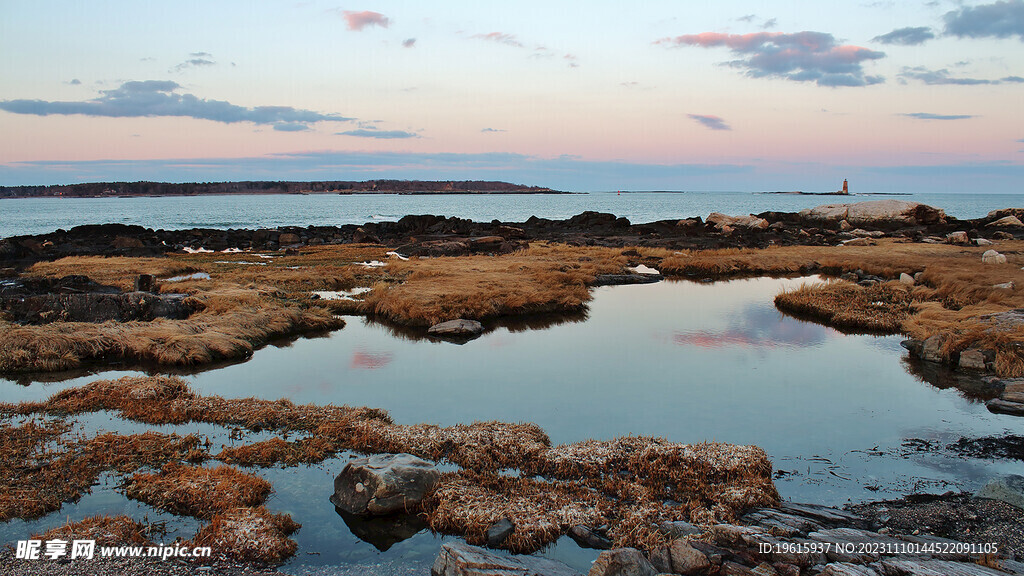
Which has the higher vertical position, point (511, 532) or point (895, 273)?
point (895, 273)

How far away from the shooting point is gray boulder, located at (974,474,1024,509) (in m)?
8.77

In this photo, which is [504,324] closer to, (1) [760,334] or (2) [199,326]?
(1) [760,334]

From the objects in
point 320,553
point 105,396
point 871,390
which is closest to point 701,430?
point 871,390

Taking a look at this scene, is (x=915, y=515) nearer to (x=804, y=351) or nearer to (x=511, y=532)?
(x=511, y=532)

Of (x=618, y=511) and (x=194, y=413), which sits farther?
(x=194, y=413)

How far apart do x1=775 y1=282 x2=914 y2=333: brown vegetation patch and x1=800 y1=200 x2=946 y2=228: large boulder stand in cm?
4972

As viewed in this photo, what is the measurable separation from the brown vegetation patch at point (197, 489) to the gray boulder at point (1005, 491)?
10.7 metres

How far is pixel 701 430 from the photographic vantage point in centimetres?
1240

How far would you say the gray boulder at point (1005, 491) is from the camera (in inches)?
345

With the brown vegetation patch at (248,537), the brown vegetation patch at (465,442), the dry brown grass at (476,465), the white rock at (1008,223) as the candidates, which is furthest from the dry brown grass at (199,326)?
the white rock at (1008,223)

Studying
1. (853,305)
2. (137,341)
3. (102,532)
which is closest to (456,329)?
(137,341)

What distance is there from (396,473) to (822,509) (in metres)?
6.10

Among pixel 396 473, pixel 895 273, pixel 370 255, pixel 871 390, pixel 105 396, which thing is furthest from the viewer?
pixel 370 255

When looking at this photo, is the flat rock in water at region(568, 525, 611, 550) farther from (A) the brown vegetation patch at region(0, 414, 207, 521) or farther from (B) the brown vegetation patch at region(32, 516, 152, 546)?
(A) the brown vegetation patch at region(0, 414, 207, 521)
